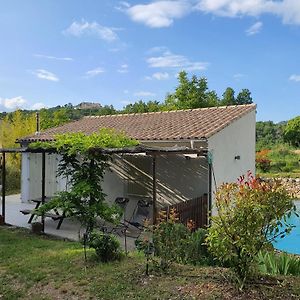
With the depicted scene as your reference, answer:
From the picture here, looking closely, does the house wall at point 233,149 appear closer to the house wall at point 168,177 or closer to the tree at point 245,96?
the house wall at point 168,177

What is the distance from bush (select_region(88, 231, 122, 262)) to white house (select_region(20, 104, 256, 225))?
6085 millimetres

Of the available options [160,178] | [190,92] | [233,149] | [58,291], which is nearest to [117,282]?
[58,291]

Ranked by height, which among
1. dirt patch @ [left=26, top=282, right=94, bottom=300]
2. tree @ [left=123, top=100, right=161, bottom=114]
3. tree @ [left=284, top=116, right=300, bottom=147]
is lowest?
dirt patch @ [left=26, top=282, right=94, bottom=300]

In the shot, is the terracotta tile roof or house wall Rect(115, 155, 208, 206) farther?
house wall Rect(115, 155, 208, 206)

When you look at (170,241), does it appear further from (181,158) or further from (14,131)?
(14,131)

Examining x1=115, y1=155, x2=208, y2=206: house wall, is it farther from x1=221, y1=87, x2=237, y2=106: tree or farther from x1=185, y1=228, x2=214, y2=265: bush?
x1=221, y1=87, x2=237, y2=106: tree

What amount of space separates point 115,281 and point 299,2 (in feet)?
48.1

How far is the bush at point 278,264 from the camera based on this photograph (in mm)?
8062

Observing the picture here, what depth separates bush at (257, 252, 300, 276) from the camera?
8.06m

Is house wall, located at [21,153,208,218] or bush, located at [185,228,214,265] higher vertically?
house wall, located at [21,153,208,218]

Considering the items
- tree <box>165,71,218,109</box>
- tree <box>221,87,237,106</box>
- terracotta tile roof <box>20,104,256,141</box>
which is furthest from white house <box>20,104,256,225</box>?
tree <box>221,87,237,106</box>

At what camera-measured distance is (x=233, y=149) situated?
54.1ft

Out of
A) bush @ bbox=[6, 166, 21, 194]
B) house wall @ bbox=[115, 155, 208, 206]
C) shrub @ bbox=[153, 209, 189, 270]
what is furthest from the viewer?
bush @ bbox=[6, 166, 21, 194]

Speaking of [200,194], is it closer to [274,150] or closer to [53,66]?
[53,66]
